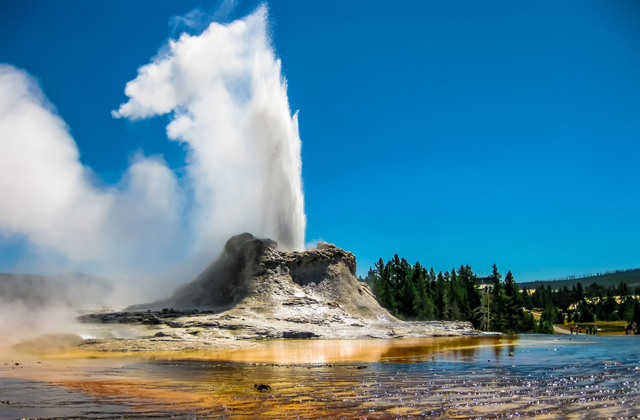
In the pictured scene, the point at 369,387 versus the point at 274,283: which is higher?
the point at 274,283

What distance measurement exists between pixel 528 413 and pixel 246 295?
117 feet

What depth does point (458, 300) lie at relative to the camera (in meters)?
71.6

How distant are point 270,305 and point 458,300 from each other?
41.8 meters

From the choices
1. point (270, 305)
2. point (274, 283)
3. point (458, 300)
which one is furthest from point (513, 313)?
point (270, 305)

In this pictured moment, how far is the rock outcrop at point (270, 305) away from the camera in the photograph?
110 ft

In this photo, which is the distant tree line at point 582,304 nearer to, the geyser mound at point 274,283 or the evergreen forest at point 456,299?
the evergreen forest at point 456,299

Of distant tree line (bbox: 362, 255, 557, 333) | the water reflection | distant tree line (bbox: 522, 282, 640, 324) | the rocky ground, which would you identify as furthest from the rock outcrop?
distant tree line (bbox: 522, 282, 640, 324)

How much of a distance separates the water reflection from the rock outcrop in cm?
1204

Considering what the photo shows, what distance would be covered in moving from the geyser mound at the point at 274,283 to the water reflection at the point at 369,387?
24.0m

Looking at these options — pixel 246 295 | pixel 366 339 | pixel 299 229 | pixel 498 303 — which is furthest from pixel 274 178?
pixel 498 303

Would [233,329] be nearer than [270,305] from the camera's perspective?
Yes

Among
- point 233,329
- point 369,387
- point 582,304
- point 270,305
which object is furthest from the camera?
point 582,304

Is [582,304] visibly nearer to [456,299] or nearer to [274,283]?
[456,299]

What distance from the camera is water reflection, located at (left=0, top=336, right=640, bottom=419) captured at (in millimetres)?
9016
